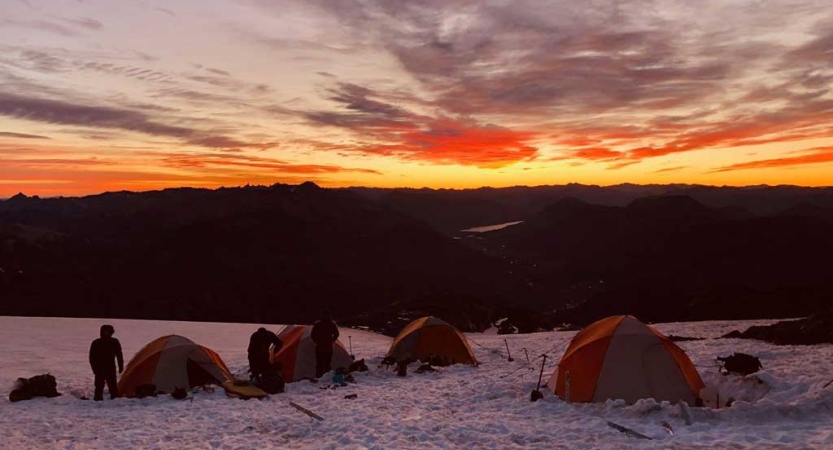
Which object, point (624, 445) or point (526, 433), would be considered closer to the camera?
point (624, 445)

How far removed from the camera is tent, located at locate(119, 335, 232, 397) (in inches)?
618

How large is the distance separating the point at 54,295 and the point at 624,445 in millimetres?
143023

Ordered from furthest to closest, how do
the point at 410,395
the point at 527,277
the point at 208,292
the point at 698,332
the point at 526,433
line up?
1. the point at 527,277
2. the point at 208,292
3. the point at 698,332
4. the point at 410,395
5. the point at 526,433

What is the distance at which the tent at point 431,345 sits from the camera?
20484 millimetres

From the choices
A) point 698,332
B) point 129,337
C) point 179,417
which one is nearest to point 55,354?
point 129,337

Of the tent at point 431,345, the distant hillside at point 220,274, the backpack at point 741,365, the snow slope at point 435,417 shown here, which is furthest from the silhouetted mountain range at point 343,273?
the snow slope at point 435,417

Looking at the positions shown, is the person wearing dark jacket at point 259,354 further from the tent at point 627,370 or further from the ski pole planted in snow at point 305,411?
the tent at point 627,370

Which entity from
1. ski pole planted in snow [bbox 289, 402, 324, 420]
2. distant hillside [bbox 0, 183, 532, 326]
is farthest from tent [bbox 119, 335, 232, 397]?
distant hillside [bbox 0, 183, 532, 326]

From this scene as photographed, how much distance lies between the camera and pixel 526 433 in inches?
440

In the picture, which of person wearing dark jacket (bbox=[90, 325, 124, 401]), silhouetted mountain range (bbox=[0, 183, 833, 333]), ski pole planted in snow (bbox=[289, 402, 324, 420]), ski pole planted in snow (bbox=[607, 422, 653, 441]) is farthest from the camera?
silhouetted mountain range (bbox=[0, 183, 833, 333])

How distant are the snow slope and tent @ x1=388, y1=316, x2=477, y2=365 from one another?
5.27 feet

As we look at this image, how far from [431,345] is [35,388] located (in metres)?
12.5

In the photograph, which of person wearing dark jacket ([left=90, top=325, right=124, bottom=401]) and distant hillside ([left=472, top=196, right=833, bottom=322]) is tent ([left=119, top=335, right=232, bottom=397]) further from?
distant hillside ([left=472, top=196, right=833, bottom=322])

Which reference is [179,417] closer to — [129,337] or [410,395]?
[410,395]
